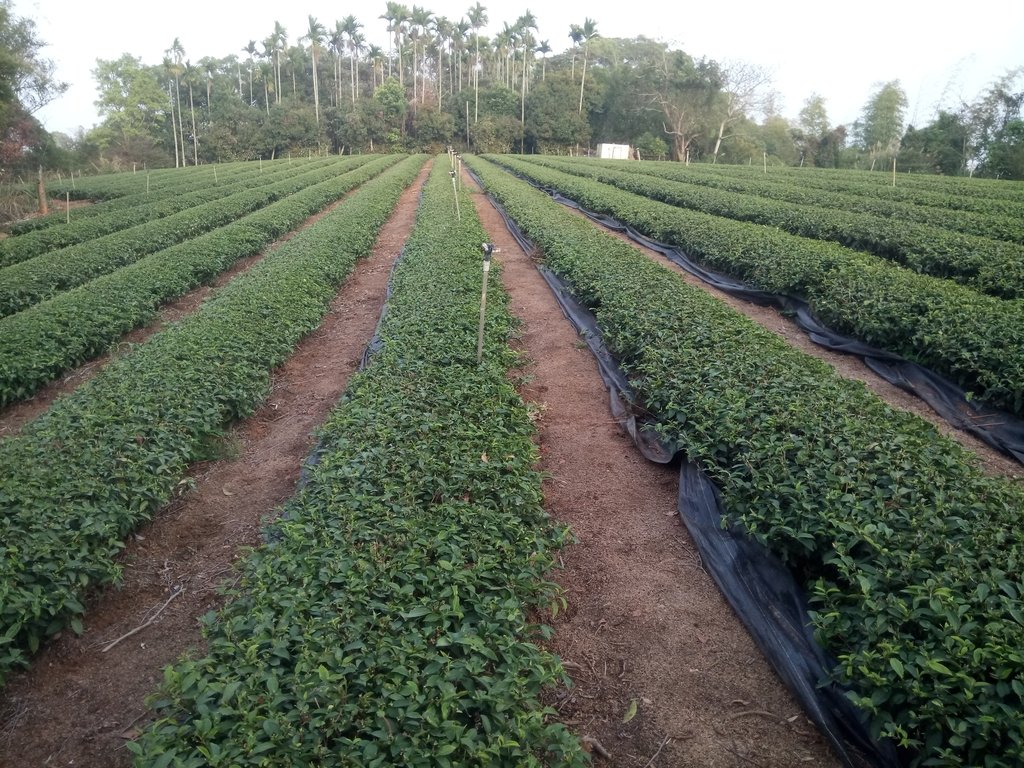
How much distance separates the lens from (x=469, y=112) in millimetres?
66688

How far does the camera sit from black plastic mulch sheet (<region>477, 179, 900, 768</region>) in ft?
10.8

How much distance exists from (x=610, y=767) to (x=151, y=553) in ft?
12.1

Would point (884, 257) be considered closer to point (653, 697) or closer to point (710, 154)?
point (653, 697)

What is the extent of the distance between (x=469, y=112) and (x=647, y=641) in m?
69.1

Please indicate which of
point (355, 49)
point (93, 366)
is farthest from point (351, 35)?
point (93, 366)

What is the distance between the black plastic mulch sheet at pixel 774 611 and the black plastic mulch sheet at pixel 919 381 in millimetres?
3368

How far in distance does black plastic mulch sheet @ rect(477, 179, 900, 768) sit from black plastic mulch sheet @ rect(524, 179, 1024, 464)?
3.37 metres

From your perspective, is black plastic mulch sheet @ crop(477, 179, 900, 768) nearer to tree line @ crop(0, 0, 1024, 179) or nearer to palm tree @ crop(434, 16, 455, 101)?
tree line @ crop(0, 0, 1024, 179)

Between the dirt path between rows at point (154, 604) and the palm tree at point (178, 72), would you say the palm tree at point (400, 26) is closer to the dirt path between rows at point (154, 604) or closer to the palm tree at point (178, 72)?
the palm tree at point (178, 72)

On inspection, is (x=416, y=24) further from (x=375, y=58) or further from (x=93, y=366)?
(x=93, y=366)

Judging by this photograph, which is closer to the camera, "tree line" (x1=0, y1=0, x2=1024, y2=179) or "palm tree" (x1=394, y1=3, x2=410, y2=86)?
"tree line" (x1=0, y1=0, x2=1024, y2=179)

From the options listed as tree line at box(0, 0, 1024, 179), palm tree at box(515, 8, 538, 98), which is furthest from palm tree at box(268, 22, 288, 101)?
palm tree at box(515, 8, 538, 98)

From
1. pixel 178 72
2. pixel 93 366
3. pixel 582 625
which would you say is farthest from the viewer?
pixel 178 72

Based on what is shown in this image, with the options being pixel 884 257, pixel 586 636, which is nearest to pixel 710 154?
pixel 884 257
